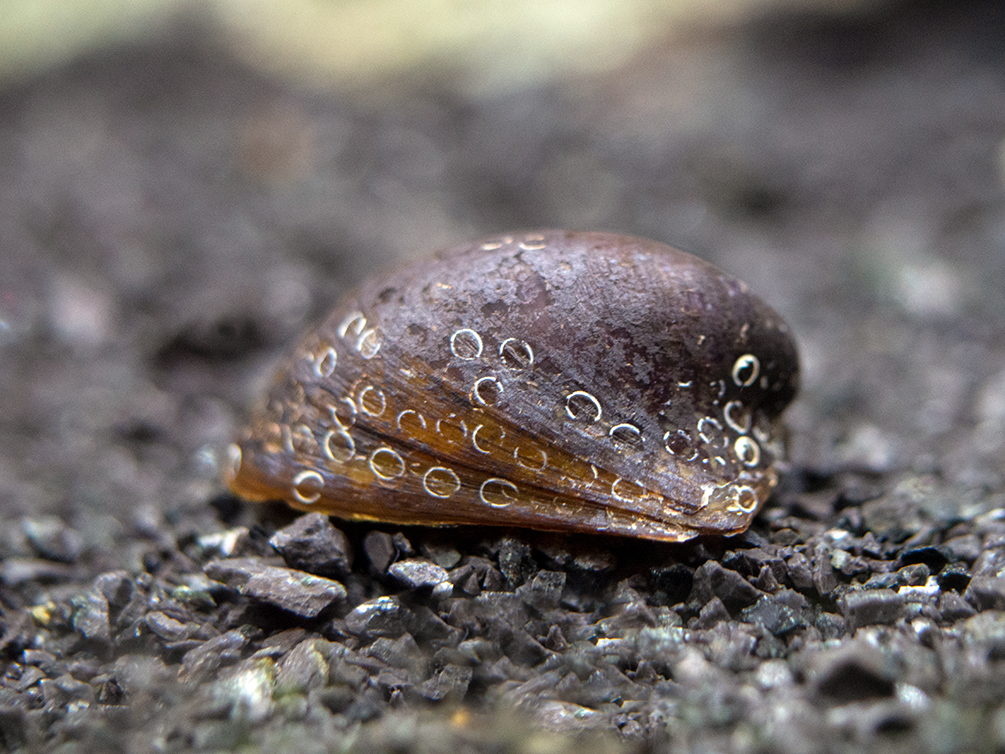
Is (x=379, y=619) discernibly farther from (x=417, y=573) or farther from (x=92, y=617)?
(x=92, y=617)

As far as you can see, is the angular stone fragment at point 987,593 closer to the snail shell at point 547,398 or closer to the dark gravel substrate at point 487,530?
the dark gravel substrate at point 487,530

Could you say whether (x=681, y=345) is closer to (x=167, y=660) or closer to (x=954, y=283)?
(x=167, y=660)

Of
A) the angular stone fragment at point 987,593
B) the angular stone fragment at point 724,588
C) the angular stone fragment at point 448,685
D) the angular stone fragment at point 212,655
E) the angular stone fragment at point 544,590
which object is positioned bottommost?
the angular stone fragment at point 212,655

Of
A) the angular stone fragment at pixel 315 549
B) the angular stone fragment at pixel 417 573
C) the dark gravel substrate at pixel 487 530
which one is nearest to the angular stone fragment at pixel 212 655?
the dark gravel substrate at pixel 487 530

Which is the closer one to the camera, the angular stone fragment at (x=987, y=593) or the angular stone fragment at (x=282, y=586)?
the angular stone fragment at (x=987, y=593)

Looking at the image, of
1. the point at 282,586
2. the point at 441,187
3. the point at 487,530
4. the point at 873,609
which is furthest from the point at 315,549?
the point at 441,187

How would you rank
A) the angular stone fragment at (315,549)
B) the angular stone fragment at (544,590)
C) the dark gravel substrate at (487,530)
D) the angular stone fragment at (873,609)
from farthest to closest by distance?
the angular stone fragment at (315,549), the angular stone fragment at (544,590), the angular stone fragment at (873,609), the dark gravel substrate at (487,530)

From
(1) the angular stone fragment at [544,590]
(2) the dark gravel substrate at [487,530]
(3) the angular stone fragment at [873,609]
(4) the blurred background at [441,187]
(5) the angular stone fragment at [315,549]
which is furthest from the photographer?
(4) the blurred background at [441,187]
